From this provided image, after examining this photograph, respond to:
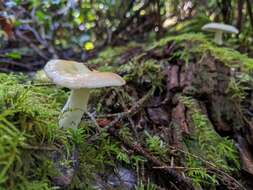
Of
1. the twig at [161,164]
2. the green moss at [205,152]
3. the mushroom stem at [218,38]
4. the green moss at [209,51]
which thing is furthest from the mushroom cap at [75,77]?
the mushroom stem at [218,38]

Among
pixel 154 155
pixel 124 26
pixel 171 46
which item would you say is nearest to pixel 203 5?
pixel 124 26

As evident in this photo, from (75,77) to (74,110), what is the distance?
204mm

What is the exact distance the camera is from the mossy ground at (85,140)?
1.02 m

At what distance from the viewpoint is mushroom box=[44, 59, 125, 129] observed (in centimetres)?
121

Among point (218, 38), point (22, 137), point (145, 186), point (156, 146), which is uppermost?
point (218, 38)

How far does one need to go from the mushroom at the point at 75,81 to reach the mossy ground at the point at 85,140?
0.18 feet

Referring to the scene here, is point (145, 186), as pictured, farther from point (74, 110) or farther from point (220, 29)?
point (220, 29)

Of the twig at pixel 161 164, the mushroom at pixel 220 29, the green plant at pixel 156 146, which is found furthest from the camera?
the mushroom at pixel 220 29

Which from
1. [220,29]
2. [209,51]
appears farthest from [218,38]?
[209,51]

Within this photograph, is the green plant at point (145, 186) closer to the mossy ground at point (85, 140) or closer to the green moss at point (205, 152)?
the mossy ground at point (85, 140)

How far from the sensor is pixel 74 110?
55.1 inches

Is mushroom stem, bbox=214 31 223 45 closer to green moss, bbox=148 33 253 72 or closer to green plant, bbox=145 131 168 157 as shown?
green moss, bbox=148 33 253 72

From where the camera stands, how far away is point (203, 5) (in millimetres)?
3477

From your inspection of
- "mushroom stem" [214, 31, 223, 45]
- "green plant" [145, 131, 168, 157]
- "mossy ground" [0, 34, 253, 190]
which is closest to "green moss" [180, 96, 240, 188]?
"mossy ground" [0, 34, 253, 190]
